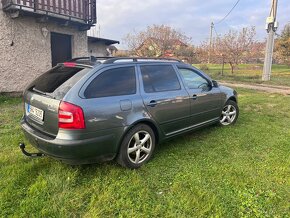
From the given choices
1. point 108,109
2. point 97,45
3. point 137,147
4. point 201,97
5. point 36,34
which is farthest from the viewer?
→ point 97,45

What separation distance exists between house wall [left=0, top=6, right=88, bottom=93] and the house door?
31 cm

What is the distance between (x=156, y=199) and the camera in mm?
2664

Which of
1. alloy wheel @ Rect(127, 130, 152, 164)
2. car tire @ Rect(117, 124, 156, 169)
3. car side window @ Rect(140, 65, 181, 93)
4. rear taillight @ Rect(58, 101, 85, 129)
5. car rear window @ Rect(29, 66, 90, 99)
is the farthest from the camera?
car side window @ Rect(140, 65, 181, 93)

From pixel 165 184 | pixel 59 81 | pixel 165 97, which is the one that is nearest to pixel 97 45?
pixel 165 97

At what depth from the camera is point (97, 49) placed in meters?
11.9

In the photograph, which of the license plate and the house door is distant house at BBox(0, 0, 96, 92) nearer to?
the house door

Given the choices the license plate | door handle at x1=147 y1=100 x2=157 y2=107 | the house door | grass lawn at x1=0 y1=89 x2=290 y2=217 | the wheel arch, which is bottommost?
grass lawn at x1=0 y1=89 x2=290 y2=217

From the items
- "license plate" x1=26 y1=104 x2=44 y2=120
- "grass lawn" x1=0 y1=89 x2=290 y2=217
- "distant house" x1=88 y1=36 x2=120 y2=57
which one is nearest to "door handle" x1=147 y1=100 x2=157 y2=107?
"grass lawn" x1=0 y1=89 x2=290 y2=217

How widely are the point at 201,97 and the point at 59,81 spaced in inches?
98.7

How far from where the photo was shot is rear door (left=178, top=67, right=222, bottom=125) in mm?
4121

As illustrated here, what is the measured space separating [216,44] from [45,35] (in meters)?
15.5

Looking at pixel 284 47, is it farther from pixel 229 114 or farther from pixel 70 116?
pixel 70 116

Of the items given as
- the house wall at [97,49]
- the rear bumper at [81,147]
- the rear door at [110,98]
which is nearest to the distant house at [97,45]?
the house wall at [97,49]

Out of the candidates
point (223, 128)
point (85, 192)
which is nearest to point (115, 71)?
Answer: point (85, 192)
